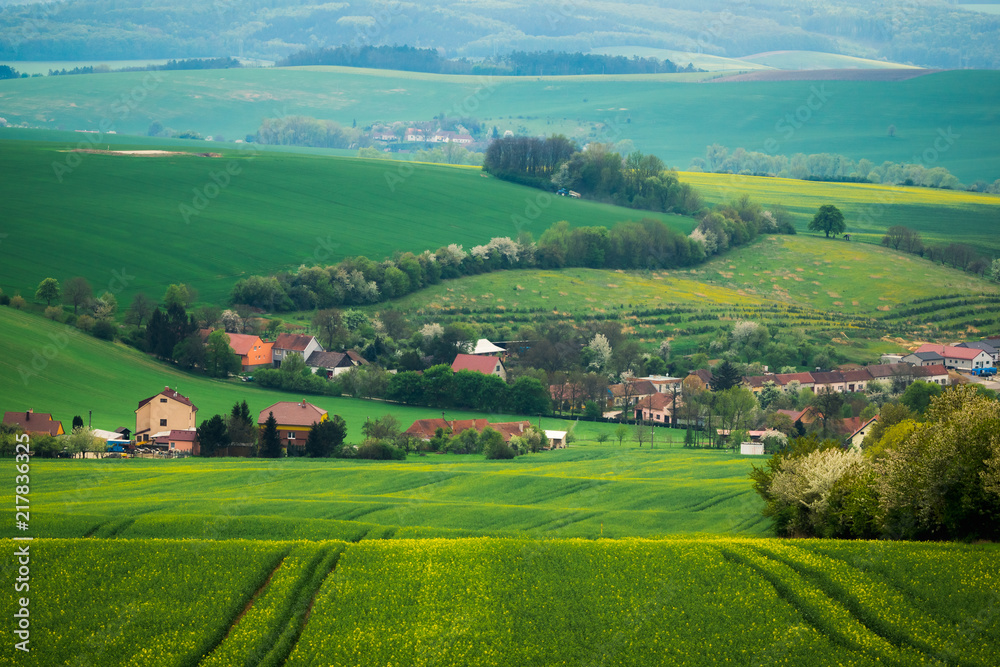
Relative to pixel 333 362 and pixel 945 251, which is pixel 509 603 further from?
pixel 945 251

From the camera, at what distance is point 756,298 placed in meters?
111

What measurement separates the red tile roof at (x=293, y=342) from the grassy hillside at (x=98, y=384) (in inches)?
287

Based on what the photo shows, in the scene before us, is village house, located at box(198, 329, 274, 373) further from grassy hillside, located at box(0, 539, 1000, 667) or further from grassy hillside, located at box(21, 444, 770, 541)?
grassy hillside, located at box(0, 539, 1000, 667)

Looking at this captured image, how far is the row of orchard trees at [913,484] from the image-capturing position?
28078mm

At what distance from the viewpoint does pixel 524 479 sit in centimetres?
4734

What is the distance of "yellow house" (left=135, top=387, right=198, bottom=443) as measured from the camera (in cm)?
6112

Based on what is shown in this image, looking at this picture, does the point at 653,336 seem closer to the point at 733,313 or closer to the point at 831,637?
the point at 733,313

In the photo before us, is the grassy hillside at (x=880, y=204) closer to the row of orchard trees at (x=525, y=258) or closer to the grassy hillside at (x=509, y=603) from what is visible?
the row of orchard trees at (x=525, y=258)

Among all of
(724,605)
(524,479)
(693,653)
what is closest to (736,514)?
(524,479)

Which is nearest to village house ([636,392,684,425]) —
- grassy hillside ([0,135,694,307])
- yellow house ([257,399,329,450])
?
yellow house ([257,399,329,450])

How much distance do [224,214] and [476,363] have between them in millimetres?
52031

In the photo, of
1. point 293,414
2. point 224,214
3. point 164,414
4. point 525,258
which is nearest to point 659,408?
point 293,414

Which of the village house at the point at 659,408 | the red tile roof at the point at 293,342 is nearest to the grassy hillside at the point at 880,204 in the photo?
the village house at the point at 659,408

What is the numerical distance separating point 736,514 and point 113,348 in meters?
55.4
